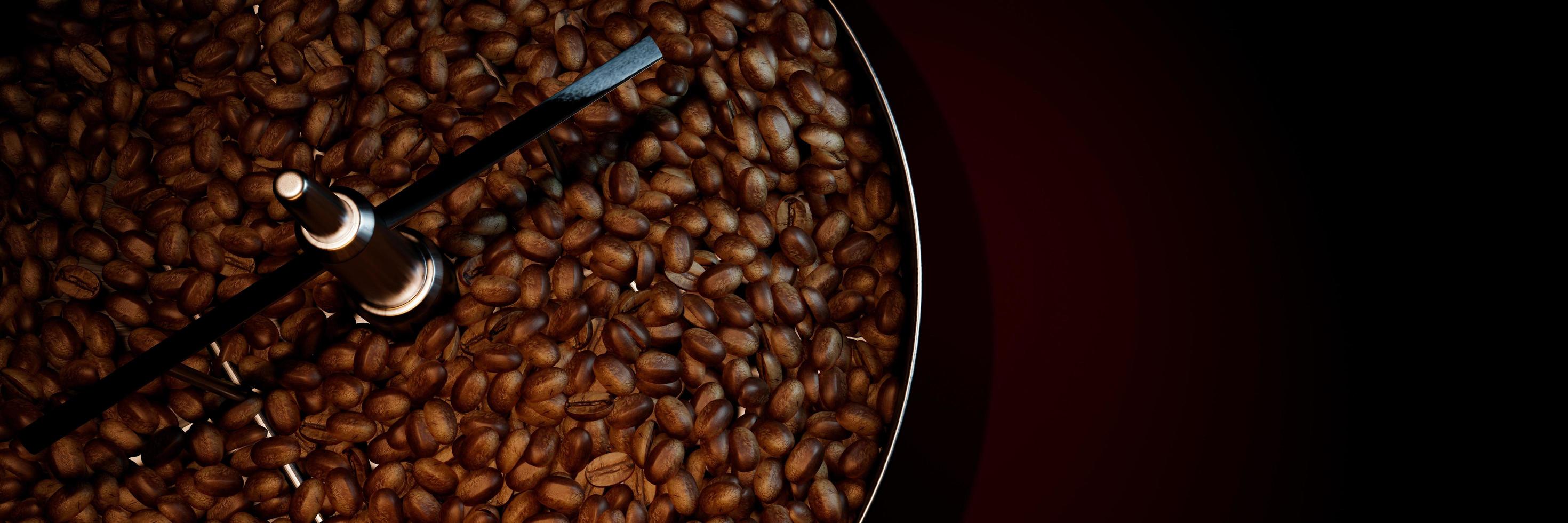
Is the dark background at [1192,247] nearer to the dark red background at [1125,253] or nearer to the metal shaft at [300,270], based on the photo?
the dark red background at [1125,253]

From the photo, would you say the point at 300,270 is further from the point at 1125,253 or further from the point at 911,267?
the point at 1125,253

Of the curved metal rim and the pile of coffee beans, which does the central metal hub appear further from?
the curved metal rim

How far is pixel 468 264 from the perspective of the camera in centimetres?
56

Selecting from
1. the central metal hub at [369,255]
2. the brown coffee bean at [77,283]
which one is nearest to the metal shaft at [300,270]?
the central metal hub at [369,255]

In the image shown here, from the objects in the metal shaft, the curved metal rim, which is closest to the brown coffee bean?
the metal shaft

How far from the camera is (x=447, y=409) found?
1.76ft

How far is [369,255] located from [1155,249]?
692 millimetres

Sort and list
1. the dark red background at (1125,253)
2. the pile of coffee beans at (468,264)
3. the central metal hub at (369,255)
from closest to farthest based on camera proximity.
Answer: the central metal hub at (369,255) < the pile of coffee beans at (468,264) < the dark red background at (1125,253)

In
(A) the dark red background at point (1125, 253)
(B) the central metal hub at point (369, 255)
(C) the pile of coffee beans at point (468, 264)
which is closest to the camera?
(B) the central metal hub at point (369, 255)

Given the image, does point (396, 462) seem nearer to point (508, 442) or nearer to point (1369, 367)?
point (508, 442)

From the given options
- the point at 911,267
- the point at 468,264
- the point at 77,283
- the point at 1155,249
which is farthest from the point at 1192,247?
the point at 77,283

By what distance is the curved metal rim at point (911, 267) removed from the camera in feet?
1.79

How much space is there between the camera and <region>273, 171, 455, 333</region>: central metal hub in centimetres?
41

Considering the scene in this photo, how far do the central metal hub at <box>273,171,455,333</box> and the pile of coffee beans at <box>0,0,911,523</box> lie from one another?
2 centimetres
